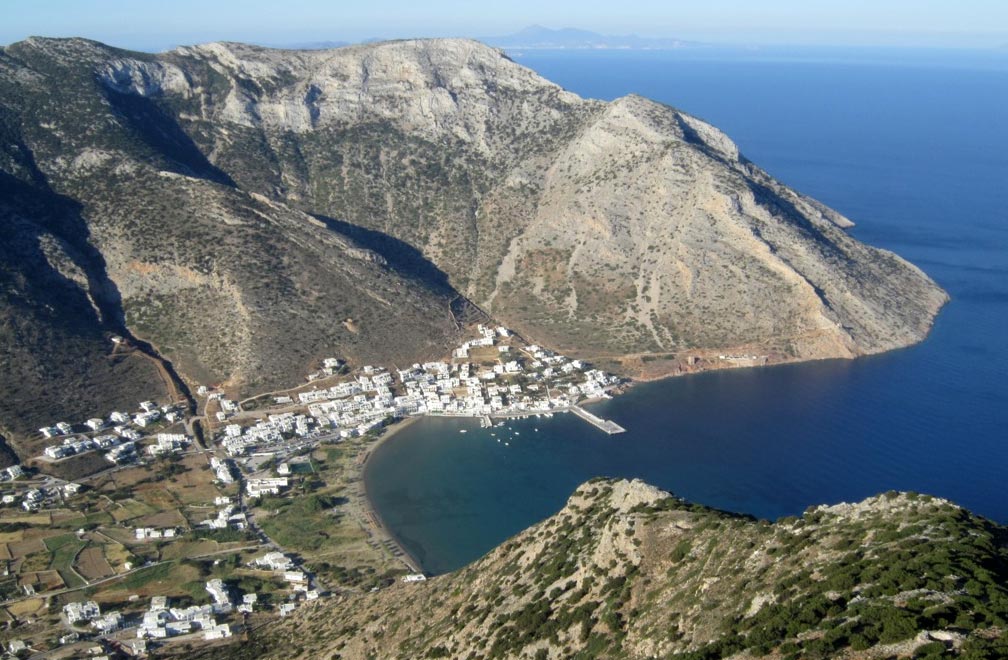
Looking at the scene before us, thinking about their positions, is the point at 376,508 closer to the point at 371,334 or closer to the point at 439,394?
the point at 439,394

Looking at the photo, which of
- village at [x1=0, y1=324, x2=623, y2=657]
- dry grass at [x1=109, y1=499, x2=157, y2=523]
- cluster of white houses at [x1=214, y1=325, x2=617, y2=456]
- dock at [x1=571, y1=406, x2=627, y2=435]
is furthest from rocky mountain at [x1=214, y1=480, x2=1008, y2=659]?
dock at [x1=571, y1=406, x2=627, y2=435]

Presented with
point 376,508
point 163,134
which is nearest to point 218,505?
point 376,508

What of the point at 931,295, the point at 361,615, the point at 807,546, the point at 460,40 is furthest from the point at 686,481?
the point at 460,40

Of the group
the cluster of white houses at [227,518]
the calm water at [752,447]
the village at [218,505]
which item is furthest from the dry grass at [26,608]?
the calm water at [752,447]

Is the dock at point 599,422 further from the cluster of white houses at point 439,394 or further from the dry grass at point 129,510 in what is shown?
the dry grass at point 129,510

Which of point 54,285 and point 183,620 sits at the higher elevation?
point 54,285

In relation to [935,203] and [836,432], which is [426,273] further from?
[935,203]

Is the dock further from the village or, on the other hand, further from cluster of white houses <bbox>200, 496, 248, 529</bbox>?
cluster of white houses <bbox>200, 496, 248, 529</bbox>
